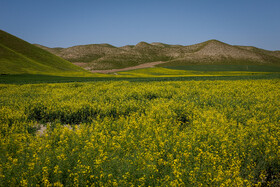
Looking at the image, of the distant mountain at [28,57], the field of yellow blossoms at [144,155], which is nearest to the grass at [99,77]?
the distant mountain at [28,57]

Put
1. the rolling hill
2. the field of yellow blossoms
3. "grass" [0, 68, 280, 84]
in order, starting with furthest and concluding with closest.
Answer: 1. the rolling hill
2. "grass" [0, 68, 280, 84]
3. the field of yellow blossoms

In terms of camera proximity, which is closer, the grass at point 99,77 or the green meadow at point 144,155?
the green meadow at point 144,155

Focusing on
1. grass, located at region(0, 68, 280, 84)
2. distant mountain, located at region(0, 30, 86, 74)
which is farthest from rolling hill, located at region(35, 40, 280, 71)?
grass, located at region(0, 68, 280, 84)

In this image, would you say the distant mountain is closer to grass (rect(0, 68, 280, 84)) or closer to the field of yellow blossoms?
grass (rect(0, 68, 280, 84))

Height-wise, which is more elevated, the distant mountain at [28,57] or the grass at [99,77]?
the distant mountain at [28,57]

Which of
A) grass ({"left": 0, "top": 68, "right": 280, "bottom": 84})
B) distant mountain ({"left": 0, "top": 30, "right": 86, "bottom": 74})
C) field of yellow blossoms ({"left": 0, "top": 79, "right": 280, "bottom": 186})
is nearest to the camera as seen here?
field of yellow blossoms ({"left": 0, "top": 79, "right": 280, "bottom": 186})

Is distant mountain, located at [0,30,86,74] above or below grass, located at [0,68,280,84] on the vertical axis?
above

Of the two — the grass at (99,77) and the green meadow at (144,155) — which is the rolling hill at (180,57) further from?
the green meadow at (144,155)

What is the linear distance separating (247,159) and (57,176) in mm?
5622

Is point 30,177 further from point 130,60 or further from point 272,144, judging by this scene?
point 130,60

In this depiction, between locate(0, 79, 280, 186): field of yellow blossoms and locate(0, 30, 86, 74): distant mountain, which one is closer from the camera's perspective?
locate(0, 79, 280, 186): field of yellow blossoms

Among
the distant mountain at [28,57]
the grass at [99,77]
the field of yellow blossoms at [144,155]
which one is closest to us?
the field of yellow blossoms at [144,155]

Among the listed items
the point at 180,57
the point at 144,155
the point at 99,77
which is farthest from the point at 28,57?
the point at 180,57

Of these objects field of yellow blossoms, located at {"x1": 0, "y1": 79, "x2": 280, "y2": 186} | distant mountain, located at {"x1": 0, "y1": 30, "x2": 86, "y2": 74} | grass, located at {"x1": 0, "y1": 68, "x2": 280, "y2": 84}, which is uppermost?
distant mountain, located at {"x1": 0, "y1": 30, "x2": 86, "y2": 74}
